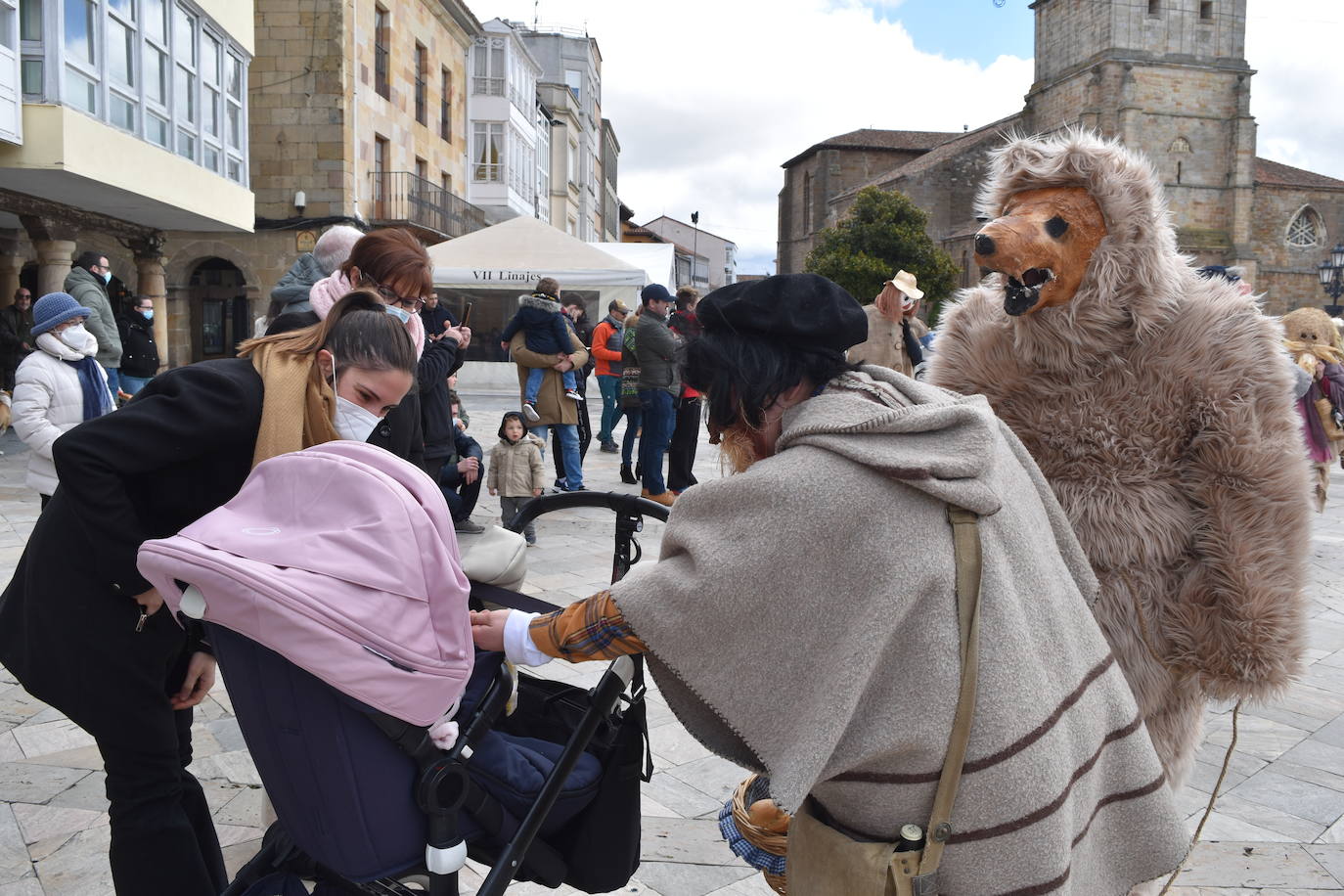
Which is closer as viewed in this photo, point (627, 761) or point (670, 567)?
point (670, 567)

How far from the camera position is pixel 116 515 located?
86.0 inches

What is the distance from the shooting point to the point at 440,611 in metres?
1.87

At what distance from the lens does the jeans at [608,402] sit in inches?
475

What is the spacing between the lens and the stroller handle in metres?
2.36

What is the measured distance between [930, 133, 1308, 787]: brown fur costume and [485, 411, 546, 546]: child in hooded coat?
5.37 m

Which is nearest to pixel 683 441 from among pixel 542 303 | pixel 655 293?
pixel 655 293

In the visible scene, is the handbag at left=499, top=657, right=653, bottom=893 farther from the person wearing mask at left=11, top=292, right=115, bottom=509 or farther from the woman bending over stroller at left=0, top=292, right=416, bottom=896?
the person wearing mask at left=11, top=292, right=115, bottom=509

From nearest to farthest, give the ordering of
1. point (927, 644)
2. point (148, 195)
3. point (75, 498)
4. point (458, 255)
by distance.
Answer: point (927, 644) < point (75, 498) < point (148, 195) < point (458, 255)

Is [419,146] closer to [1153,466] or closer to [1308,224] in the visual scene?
[1153,466]

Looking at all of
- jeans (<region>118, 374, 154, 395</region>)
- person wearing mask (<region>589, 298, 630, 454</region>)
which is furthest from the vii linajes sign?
jeans (<region>118, 374, 154, 395</region>)

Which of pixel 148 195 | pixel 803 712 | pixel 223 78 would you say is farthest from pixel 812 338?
pixel 223 78

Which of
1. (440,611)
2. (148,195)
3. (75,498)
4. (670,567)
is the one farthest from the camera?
(148,195)

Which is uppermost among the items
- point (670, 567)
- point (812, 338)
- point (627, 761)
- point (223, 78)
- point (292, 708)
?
point (223, 78)

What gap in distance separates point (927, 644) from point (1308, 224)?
65970 mm
